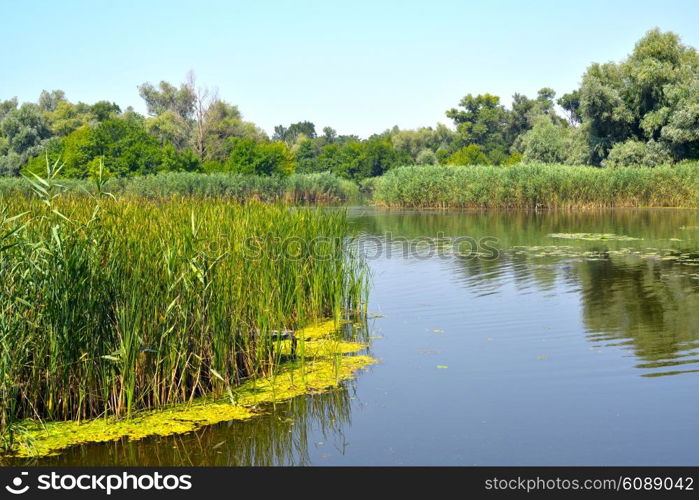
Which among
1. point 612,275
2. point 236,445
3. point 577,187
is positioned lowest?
point 236,445

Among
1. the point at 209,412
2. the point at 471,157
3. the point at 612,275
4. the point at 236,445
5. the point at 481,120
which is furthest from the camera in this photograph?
the point at 481,120

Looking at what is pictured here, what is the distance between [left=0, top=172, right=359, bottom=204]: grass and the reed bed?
17150mm

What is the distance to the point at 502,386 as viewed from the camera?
7.95 m

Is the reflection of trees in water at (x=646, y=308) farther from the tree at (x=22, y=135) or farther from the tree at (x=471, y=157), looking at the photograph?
the tree at (x=22, y=135)

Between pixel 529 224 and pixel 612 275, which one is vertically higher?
pixel 529 224

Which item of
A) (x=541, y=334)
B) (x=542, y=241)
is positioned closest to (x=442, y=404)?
(x=541, y=334)

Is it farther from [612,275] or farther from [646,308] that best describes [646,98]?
[646,308]

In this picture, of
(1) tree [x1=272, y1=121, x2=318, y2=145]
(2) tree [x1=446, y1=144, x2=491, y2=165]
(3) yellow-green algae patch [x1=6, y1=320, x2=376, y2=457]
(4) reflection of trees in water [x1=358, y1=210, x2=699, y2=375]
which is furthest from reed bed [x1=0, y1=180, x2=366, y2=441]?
(1) tree [x1=272, y1=121, x2=318, y2=145]

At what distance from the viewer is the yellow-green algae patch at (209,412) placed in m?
6.30

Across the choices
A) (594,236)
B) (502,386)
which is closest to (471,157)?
(594,236)

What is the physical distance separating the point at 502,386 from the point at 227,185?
32833mm

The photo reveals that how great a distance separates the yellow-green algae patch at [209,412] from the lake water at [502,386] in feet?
0.52

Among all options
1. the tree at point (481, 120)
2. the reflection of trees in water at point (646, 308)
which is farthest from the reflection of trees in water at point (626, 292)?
the tree at point (481, 120)

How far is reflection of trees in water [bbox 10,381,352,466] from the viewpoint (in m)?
6.08
